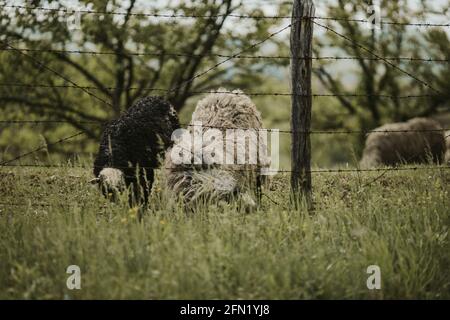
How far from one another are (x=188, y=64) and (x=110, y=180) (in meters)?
11.5

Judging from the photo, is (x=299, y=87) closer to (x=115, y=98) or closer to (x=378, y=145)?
(x=378, y=145)

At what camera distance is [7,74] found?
1593 cm

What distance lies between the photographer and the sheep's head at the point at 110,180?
6797mm

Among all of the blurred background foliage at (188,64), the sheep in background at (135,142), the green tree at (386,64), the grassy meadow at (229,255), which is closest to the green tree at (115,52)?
the blurred background foliage at (188,64)

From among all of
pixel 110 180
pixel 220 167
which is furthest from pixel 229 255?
pixel 110 180

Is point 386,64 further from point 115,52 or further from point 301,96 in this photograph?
point 301,96

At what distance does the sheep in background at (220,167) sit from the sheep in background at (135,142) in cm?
28

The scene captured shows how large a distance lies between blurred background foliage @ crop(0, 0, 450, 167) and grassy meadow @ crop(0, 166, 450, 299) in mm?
10227

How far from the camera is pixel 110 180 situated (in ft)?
22.4

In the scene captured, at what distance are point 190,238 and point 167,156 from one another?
2430mm

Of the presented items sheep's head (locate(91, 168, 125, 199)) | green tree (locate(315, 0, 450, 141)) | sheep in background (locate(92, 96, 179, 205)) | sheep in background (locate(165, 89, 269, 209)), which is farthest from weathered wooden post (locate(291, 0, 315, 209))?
green tree (locate(315, 0, 450, 141))

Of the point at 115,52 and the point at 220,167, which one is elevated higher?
the point at 115,52
